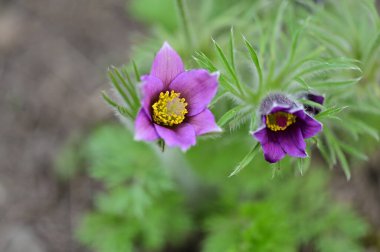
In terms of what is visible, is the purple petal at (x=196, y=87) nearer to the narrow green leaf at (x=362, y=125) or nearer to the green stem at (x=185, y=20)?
the green stem at (x=185, y=20)

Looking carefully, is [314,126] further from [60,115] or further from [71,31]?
[71,31]

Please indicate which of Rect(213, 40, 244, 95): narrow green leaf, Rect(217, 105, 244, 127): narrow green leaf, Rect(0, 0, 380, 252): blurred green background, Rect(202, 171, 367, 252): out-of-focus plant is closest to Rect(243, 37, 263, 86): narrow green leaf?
Rect(213, 40, 244, 95): narrow green leaf

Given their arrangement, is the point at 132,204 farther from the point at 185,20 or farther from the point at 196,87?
the point at 196,87

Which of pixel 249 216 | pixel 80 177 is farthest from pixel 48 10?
pixel 249 216

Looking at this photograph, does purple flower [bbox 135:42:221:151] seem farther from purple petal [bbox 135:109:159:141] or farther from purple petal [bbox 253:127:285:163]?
purple petal [bbox 253:127:285:163]

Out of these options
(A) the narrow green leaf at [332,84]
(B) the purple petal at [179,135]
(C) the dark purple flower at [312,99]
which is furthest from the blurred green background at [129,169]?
(B) the purple petal at [179,135]

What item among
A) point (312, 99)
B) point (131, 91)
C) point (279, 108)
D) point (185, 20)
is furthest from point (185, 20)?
point (279, 108)
